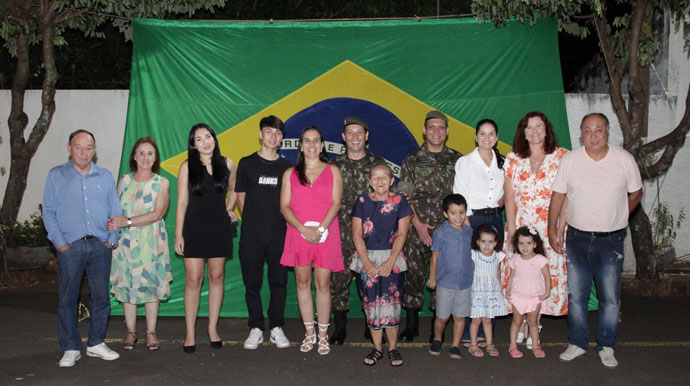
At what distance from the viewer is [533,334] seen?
464cm

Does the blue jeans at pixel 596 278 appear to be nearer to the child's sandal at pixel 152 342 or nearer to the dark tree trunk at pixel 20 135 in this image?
the child's sandal at pixel 152 342

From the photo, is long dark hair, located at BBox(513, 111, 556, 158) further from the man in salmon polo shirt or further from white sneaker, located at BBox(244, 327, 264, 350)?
white sneaker, located at BBox(244, 327, 264, 350)

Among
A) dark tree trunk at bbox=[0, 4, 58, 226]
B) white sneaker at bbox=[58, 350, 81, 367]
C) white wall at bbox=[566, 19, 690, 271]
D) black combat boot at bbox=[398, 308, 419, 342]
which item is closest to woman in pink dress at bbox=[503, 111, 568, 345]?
black combat boot at bbox=[398, 308, 419, 342]

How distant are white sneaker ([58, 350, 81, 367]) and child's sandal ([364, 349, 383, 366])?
79.7 inches

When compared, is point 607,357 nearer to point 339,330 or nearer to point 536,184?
point 536,184

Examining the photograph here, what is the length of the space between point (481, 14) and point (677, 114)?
10.6ft

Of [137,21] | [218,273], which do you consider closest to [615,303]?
[218,273]

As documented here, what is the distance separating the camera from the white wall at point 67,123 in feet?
25.0

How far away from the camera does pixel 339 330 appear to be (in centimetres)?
504

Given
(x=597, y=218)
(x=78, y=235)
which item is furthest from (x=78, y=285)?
(x=597, y=218)

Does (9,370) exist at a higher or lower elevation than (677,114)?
lower

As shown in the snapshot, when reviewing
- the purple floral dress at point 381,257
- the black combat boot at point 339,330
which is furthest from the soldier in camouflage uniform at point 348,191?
the purple floral dress at point 381,257

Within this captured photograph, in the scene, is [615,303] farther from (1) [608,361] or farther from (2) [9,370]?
(2) [9,370]

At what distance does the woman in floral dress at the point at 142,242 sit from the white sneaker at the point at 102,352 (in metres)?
0.23
